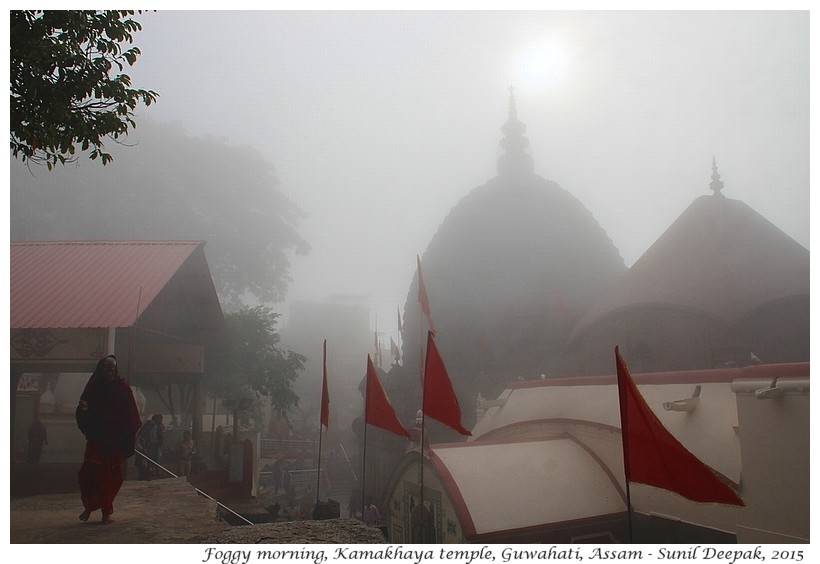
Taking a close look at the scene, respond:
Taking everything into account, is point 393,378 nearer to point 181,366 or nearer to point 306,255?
point 306,255

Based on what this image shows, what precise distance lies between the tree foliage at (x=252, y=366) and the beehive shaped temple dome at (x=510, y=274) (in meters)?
→ 6.83

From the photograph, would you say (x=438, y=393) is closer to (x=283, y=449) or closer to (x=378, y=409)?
(x=378, y=409)

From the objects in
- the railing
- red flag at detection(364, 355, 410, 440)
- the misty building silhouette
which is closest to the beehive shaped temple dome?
the railing

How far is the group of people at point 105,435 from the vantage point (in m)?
4.87

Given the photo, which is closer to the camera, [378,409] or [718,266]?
[378,409]

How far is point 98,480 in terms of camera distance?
4895 mm

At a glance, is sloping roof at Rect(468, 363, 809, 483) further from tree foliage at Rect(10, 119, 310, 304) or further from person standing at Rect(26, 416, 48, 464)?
person standing at Rect(26, 416, 48, 464)

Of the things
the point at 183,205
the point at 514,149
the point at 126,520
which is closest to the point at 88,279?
the point at 183,205

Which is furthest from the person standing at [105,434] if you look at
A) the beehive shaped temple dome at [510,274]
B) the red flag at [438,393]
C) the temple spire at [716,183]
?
the beehive shaped temple dome at [510,274]

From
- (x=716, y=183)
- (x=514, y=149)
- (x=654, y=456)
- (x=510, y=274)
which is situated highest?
(x=514, y=149)

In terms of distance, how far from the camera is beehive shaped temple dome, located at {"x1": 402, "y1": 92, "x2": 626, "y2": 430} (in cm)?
1590

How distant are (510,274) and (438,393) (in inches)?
452

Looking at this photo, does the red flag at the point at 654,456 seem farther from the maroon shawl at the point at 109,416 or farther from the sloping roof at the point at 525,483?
the maroon shawl at the point at 109,416
